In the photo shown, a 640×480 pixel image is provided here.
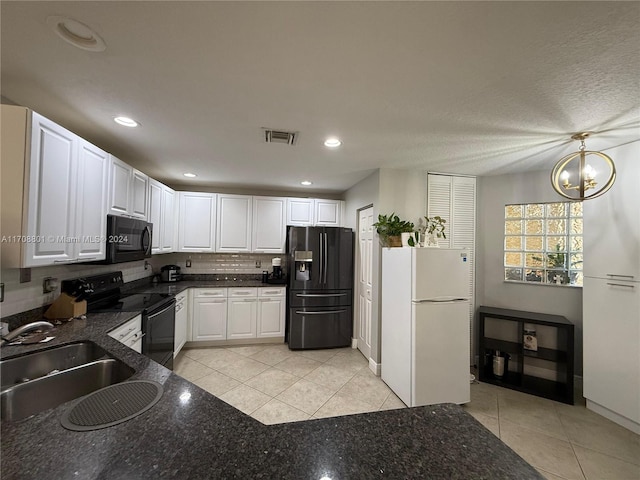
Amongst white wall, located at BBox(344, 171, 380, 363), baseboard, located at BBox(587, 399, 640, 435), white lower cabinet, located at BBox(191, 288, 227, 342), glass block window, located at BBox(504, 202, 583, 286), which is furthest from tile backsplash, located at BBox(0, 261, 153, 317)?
baseboard, located at BBox(587, 399, 640, 435)

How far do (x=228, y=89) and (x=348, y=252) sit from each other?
8.90ft

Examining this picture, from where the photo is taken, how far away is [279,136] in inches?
86.5

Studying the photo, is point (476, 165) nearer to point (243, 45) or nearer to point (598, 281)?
point (598, 281)

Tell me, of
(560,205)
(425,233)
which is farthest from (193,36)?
(560,205)

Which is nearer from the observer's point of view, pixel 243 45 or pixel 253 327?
pixel 243 45

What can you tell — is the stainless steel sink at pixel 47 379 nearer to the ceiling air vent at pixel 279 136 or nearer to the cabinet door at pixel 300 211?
the ceiling air vent at pixel 279 136

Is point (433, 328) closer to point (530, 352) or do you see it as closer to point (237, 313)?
point (530, 352)

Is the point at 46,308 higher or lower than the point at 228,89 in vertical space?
lower

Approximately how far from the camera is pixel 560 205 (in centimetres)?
303

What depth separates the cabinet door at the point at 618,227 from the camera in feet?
7.23

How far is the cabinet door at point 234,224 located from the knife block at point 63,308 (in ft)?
6.77

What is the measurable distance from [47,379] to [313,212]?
344 cm

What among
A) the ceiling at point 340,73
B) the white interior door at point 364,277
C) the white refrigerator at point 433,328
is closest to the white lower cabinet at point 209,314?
the white interior door at point 364,277

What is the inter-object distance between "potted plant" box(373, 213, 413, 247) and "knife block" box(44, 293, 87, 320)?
287cm
